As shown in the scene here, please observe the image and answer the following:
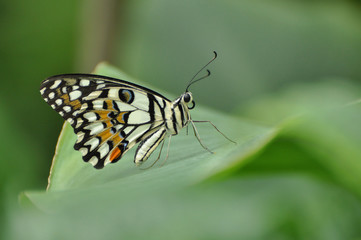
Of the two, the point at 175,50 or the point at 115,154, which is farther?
the point at 175,50

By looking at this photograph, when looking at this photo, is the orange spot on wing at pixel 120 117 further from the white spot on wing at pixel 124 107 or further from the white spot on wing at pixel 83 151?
the white spot on wing at pixel 83 151

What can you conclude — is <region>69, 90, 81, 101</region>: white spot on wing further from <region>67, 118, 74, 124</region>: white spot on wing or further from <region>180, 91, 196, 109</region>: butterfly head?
<region>180, 91, 196, 109</region>: butterfly head

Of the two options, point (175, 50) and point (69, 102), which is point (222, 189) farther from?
point (175, 50)

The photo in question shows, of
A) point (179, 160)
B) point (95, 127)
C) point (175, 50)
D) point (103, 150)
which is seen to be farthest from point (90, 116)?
point (175, 50)

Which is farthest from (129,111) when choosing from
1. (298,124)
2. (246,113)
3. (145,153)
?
(246,113)

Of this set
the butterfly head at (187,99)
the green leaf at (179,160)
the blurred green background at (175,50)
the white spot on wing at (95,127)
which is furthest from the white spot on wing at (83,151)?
the blurred green background at (175,50)

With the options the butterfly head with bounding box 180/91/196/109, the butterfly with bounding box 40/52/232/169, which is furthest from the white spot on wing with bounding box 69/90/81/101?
the butterfly head with bounding box 180/91/196/109

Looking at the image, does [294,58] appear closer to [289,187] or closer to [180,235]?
[289,187]
